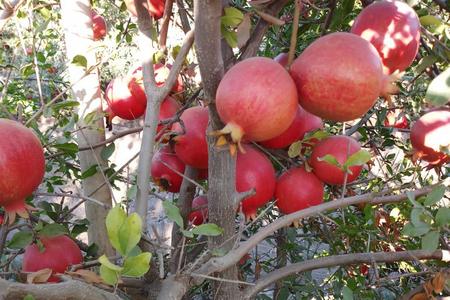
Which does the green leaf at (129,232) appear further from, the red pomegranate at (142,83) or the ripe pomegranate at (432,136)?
the ripe pomegranate at (432,136)

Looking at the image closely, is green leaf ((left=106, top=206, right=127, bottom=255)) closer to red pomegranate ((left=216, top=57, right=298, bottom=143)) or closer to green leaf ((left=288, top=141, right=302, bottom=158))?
red pomegranate ((left=216, top=57, right=298, bottom=143))

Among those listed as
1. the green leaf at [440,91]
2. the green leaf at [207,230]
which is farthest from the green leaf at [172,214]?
the green leaf at [440,91]

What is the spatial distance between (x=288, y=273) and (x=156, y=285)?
274 mm

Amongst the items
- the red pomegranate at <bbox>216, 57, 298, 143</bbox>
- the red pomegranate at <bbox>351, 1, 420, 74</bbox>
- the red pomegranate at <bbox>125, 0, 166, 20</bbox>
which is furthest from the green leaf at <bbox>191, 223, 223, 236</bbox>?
the red pomegranate at <bbox>125, 0, 166, 20</bbox>

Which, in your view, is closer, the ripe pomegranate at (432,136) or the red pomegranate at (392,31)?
the red pomegranate at (392,31)

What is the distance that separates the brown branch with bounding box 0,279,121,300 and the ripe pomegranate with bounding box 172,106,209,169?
395 mm

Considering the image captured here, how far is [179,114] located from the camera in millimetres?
960

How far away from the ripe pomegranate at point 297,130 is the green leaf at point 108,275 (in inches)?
19.0

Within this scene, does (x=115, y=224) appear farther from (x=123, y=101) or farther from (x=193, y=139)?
(x=123, y=101)

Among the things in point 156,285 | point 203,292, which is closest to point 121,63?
point 203,292

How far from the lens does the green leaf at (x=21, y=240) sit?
876 mm

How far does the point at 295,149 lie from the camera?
0.89 meters

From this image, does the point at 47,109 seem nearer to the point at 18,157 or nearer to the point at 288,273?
the point at 18,157

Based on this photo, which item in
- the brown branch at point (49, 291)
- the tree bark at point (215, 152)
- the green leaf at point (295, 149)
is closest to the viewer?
the brown branch at point (49, 291)
